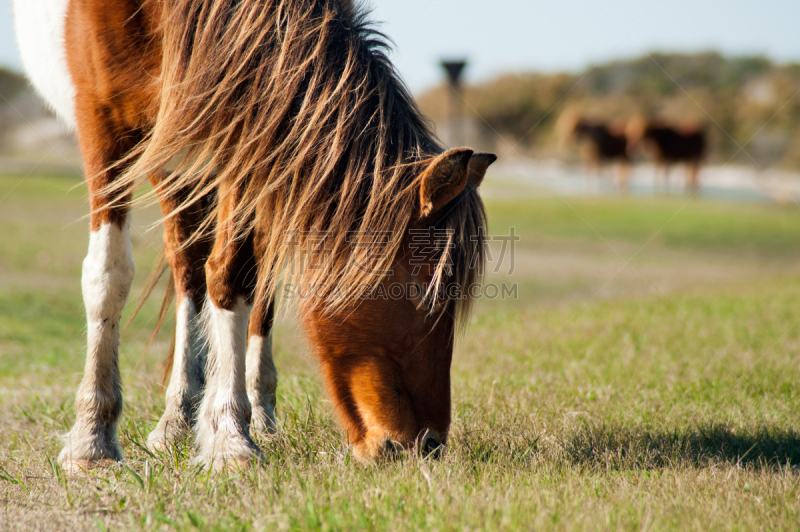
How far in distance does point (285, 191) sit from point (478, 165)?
2.38 feet

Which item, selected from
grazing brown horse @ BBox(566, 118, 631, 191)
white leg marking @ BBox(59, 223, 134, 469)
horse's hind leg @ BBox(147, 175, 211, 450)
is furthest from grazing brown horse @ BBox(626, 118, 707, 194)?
white leg marking @ BBox(59, 223, 134, 469)

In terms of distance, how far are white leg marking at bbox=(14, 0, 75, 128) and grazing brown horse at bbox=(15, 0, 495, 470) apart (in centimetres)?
9

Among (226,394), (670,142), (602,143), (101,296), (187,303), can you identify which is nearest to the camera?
(226,394)

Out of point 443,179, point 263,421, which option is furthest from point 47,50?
point 443,179

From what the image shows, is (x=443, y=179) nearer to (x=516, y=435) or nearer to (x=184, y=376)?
(x=516, y=435)

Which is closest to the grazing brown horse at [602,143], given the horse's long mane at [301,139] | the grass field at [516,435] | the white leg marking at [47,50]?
the grass field at [516,435]

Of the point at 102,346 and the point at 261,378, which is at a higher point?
the point at 102,346

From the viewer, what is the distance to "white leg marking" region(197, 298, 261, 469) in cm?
238

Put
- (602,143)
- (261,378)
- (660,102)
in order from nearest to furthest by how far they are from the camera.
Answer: (261,378)
(602,143)
(660,102)

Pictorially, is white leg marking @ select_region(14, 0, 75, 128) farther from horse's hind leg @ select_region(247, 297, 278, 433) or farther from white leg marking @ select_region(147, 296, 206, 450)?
horse's hind leg @ select_region(247, 297, 278, 433)

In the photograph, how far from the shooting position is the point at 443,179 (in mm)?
2021

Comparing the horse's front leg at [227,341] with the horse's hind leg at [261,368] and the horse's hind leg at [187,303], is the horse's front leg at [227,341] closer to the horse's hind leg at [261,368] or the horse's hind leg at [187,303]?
the horse's hind leg at [261,368]

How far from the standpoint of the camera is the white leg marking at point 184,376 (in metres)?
2.85

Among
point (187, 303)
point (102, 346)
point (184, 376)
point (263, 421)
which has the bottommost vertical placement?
point (263, 421)
